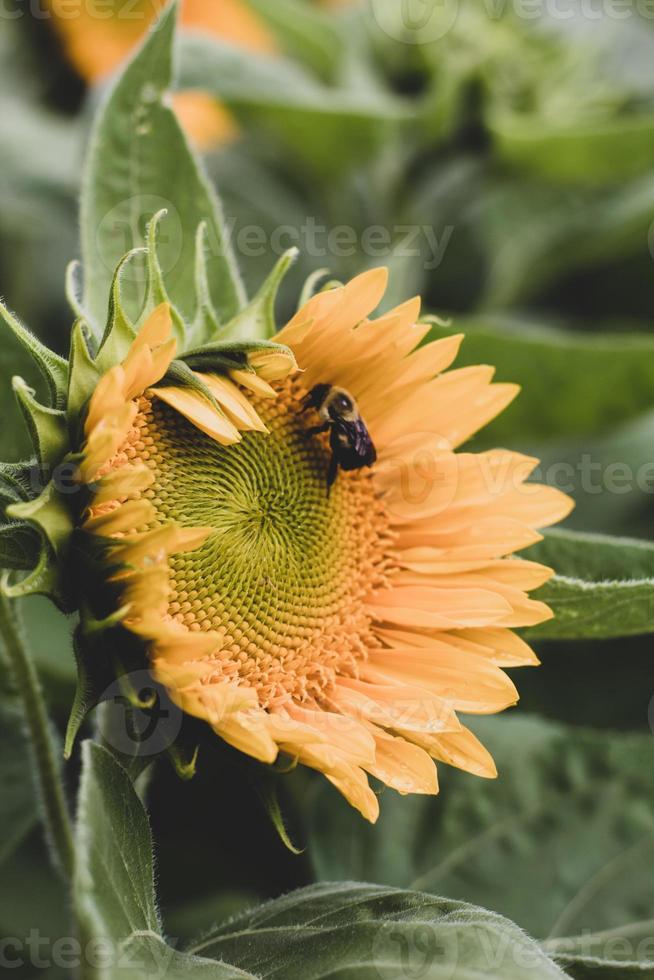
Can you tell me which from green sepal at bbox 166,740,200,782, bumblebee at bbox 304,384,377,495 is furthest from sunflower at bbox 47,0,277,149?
green sepal at bbox 166,740,200,782

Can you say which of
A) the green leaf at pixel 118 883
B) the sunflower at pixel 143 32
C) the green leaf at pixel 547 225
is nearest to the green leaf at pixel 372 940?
the green leaf at pixel 118 883

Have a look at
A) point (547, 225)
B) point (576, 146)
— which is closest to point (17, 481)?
point (576, 146)

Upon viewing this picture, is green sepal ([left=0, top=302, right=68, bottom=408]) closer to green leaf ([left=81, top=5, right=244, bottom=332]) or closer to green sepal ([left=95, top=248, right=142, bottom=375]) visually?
green sepal ([left=95, top=248, right=142, bottom=375])

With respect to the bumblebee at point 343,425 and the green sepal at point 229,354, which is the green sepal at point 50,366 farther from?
the bumblebee at point 343,425

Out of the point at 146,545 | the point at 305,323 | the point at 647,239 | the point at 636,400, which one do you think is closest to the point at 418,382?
the point at 305,323

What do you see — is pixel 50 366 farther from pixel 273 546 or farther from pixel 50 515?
pixel 273 546

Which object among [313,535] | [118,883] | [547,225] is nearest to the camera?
[118,883]
